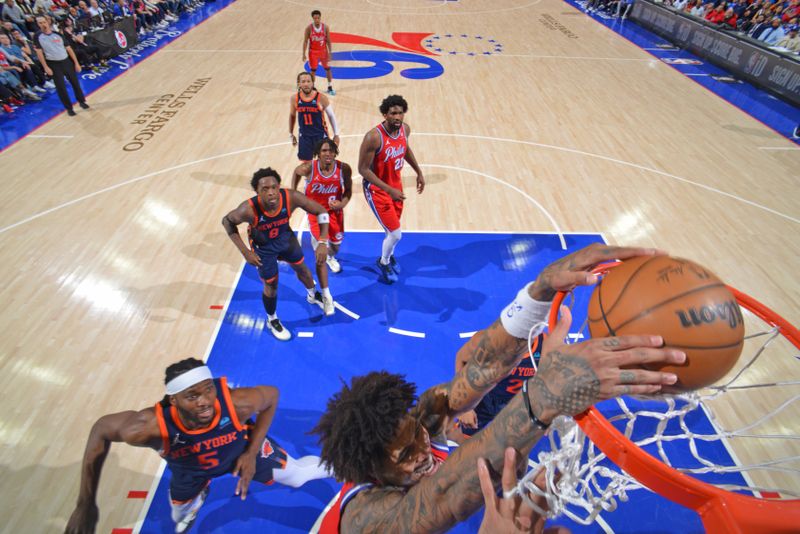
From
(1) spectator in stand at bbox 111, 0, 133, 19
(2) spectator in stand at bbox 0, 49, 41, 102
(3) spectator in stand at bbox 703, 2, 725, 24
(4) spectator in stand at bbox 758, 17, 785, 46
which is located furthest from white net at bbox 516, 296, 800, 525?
(1) spectator in stand at bbox 111, 0, 133, 19

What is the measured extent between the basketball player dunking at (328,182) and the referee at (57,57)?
6.68 m

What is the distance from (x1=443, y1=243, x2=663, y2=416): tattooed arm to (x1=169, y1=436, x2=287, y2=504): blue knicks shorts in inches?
62.6

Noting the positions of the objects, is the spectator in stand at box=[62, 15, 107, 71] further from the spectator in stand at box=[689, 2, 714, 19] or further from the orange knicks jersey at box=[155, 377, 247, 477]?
the spectator in stand at box=[689, 2, 714, 19]

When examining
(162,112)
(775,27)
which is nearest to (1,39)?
(162,112)

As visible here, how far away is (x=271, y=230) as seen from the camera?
4195 mm

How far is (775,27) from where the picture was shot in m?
11.9

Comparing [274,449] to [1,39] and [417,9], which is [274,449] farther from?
[417,9]

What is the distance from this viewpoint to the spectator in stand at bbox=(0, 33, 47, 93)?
9.47 meters

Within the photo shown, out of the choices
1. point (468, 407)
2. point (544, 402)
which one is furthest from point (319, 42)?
point (544, 402)

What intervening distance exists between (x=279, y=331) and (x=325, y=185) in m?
1.57

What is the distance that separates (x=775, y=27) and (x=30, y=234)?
53.9 feet

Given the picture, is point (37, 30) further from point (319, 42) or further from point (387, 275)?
point (387, 275)

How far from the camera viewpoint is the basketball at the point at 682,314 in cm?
136

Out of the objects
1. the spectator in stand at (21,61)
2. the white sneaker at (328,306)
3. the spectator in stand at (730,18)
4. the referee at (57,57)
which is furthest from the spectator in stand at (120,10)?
the spectator in stand at (730,18)
